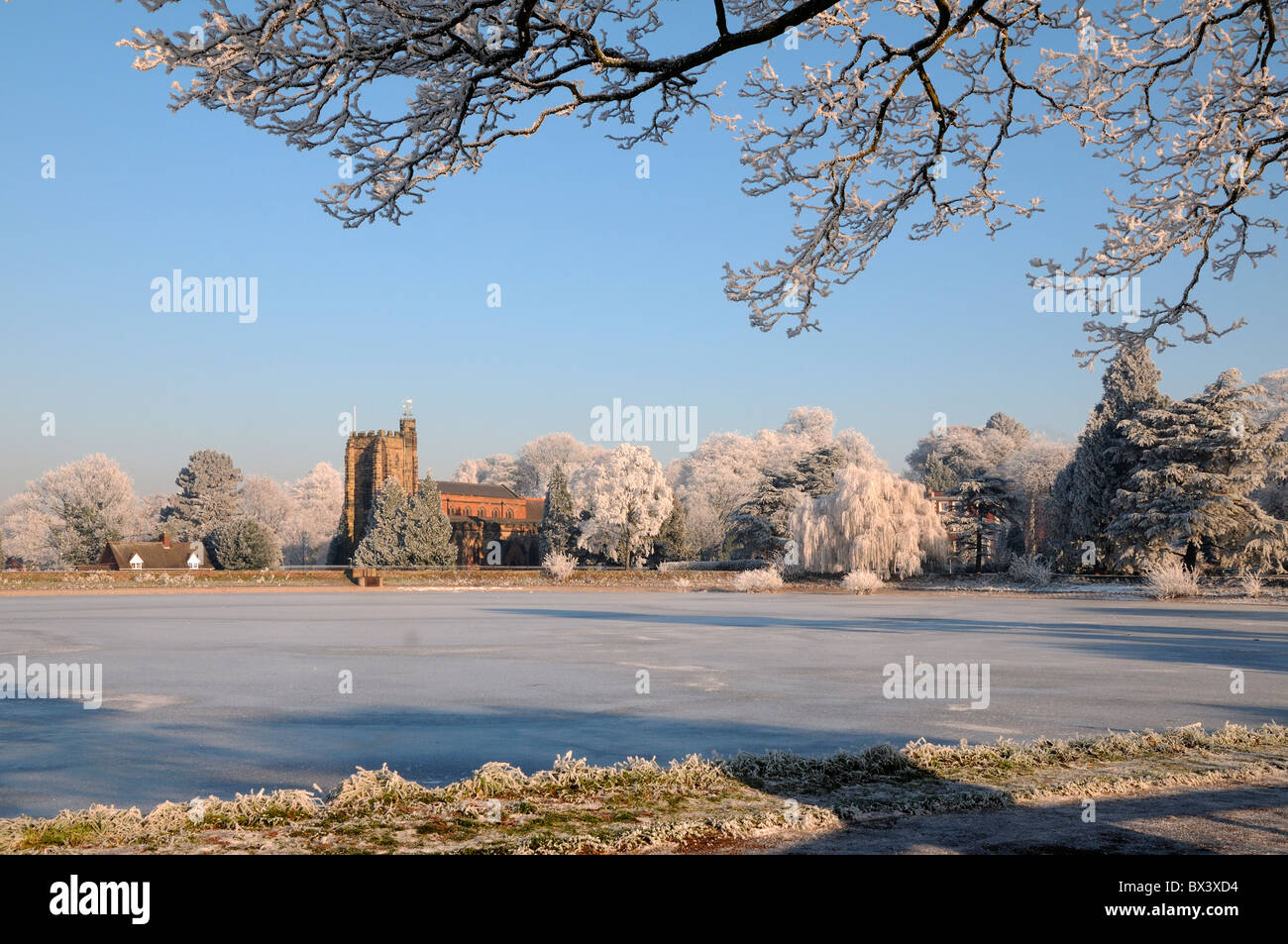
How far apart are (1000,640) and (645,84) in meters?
13.0

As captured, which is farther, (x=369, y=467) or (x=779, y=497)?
(x=369, y=467)

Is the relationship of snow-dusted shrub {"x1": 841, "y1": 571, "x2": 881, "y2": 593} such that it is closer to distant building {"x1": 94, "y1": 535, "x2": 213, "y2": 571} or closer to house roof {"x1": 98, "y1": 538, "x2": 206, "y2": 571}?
distant building {"x1": 94, "y1": 535, "x2": 213, "y2": 571}

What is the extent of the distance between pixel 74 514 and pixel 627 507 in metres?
37.5

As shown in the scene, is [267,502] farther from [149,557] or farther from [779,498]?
[779,498]

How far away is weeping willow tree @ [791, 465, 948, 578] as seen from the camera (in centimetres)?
3959

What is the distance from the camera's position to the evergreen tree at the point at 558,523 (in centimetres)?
5900

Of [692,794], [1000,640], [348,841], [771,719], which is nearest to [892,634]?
[1000,640]

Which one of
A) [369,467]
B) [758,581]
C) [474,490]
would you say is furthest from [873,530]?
[474,490]

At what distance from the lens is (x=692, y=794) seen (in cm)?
496

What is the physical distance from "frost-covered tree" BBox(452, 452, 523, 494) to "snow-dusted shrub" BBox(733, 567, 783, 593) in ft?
209

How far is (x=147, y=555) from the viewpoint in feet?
200

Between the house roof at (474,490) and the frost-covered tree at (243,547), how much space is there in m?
32.1

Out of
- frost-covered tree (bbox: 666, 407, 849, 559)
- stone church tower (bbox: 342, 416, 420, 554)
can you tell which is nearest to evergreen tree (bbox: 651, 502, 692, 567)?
frost-covered tree (bbox: 666, 407, 849, 559)
